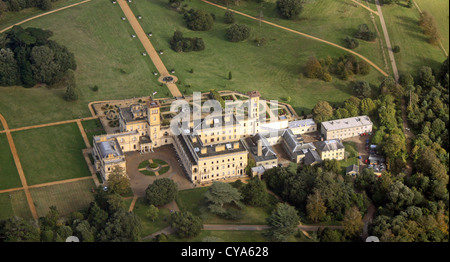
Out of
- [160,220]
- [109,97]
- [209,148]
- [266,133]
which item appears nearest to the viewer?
[160,220]

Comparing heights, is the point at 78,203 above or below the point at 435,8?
below

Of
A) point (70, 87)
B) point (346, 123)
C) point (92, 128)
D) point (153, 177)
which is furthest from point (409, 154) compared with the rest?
point (70, 87)

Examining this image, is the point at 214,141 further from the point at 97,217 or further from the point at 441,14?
the point at 441,14

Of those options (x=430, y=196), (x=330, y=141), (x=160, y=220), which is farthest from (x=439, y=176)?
(x=160, y=220)

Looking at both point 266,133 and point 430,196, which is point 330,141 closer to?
point 266,133

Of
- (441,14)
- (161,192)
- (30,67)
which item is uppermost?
(441,14)

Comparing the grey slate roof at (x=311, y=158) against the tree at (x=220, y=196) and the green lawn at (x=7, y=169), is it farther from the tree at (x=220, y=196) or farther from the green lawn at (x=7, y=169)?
the green lawn at (x=7, y=169)

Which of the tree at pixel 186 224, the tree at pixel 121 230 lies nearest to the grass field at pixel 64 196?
the tree at pixel 121 230
